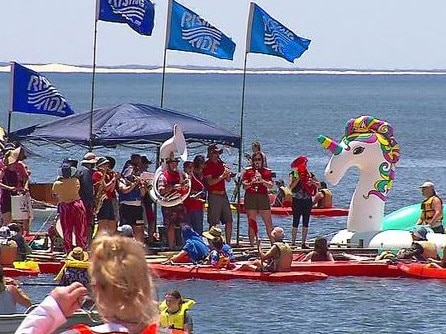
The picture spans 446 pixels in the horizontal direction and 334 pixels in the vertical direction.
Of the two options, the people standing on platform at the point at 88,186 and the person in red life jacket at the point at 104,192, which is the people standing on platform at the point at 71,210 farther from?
the person in red life jacket at the point at 104,192

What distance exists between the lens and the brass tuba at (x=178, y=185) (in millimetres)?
17047

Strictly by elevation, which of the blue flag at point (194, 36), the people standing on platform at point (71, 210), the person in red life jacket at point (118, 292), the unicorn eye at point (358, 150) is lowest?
the people standing on platform at point (71, 210)

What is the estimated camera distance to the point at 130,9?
20.1 metres

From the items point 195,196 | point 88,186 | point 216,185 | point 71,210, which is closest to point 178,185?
point 195,196

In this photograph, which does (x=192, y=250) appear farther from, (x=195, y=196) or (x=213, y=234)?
(x=195, y=196)

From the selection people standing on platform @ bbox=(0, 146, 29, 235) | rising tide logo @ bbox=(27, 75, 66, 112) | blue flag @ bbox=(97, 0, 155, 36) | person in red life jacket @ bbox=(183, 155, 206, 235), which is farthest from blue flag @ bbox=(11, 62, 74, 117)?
person in red life jacket @ bbox=(183, 155, 206, 235)

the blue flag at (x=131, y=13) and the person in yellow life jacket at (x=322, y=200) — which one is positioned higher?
the blue flag at (x=131, y=13)

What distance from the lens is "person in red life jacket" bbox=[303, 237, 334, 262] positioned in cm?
1750

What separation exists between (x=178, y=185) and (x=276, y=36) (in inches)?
167

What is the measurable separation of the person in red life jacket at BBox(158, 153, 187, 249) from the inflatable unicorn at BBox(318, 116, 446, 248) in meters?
2.69

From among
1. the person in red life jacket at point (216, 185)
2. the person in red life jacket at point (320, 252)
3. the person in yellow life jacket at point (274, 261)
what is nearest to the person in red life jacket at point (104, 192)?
the person in red life jacket at point (216, 185)

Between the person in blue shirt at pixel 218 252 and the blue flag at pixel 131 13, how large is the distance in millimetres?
4487

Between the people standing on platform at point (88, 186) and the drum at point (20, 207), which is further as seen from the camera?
the drum at point (20, 207)

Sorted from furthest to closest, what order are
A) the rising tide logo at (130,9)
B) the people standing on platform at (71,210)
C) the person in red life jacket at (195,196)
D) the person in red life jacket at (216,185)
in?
1. the rising tide logo at (130,9)
2. the person in red life jacket at (216,185)
3. the person in red life jacket at (195,196)
4. the people standing on platform at (71,210)
